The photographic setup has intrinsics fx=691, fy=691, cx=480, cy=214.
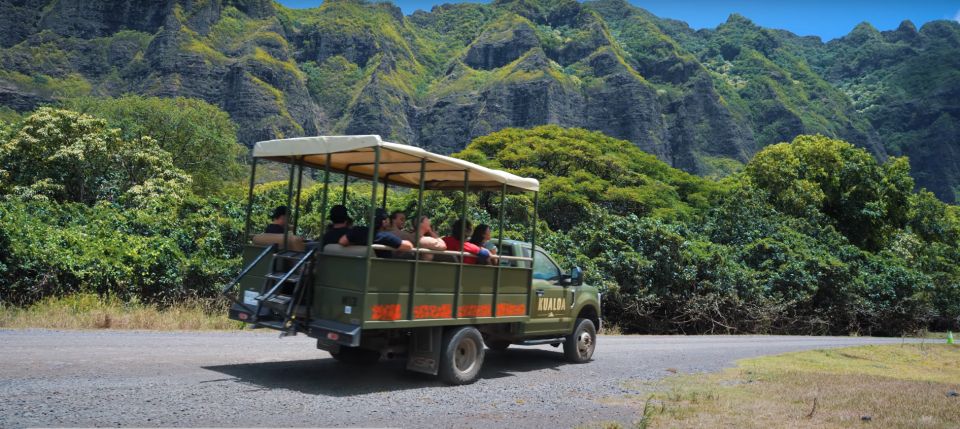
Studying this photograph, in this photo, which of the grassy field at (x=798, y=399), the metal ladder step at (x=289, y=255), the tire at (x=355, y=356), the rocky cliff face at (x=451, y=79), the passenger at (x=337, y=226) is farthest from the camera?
the rocky cliff face at (x=451, y=79)

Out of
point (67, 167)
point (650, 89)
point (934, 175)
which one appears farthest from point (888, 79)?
point (67, 167)

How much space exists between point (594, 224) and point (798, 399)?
719 inches

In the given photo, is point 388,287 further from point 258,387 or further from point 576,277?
point 576,277

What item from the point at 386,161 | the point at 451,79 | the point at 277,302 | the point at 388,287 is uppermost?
the point at 451,79

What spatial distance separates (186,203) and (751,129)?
15753cm

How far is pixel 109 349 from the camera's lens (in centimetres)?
985

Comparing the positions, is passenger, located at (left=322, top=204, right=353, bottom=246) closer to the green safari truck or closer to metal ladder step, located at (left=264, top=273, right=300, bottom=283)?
the green safari truck

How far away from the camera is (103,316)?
13133mm

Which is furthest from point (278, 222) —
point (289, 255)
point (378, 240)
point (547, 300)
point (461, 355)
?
point (547, 300)

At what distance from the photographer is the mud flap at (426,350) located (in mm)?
8688

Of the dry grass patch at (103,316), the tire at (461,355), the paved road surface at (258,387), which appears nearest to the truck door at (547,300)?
the paved road surface at (258,387)

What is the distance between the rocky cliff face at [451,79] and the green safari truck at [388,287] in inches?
4441

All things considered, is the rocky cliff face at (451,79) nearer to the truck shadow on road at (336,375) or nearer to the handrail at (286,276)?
the truck shadow on road at (336,375)

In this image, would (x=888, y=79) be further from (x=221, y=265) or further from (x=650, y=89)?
(x=221, y=265)
